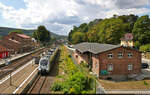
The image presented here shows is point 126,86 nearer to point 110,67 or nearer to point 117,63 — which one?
point 110,67

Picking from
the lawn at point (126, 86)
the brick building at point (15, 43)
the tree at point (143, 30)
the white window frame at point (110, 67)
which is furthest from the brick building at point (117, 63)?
the brick building at point (15, 43)

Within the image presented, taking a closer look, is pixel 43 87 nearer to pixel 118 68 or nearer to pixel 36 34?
pixel 118 68

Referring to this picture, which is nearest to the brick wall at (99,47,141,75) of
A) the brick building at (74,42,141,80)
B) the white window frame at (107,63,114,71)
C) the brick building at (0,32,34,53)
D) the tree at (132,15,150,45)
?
the brick building at (74,42,141,80)

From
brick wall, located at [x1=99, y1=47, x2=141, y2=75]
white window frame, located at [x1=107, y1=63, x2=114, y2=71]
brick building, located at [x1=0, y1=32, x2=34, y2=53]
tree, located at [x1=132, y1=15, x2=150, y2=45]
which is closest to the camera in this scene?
brick wall, located at [x1=99, y1=47, x2=141, y2=75]

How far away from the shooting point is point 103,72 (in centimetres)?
2448

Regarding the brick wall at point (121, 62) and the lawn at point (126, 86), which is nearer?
the lawn at point (126, 86)

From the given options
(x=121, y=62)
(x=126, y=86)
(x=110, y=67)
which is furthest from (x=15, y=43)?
(x=126, y=86)

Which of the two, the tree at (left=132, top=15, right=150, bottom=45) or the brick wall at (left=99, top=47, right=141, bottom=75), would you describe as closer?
the brick wall at (left=99, top=47, right=141, bottom=75)

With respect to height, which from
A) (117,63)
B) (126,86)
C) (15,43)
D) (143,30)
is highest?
(143,30)

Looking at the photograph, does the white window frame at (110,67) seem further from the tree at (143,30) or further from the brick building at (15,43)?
the brick building at (15,43)

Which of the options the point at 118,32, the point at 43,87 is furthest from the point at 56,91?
the point at 118,32

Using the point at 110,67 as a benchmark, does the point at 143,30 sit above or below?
above

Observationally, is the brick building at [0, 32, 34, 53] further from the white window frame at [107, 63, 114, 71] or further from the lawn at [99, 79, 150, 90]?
the lawn at [99, 79, 150, 90]

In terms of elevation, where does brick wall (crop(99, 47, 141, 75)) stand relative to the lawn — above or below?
above
